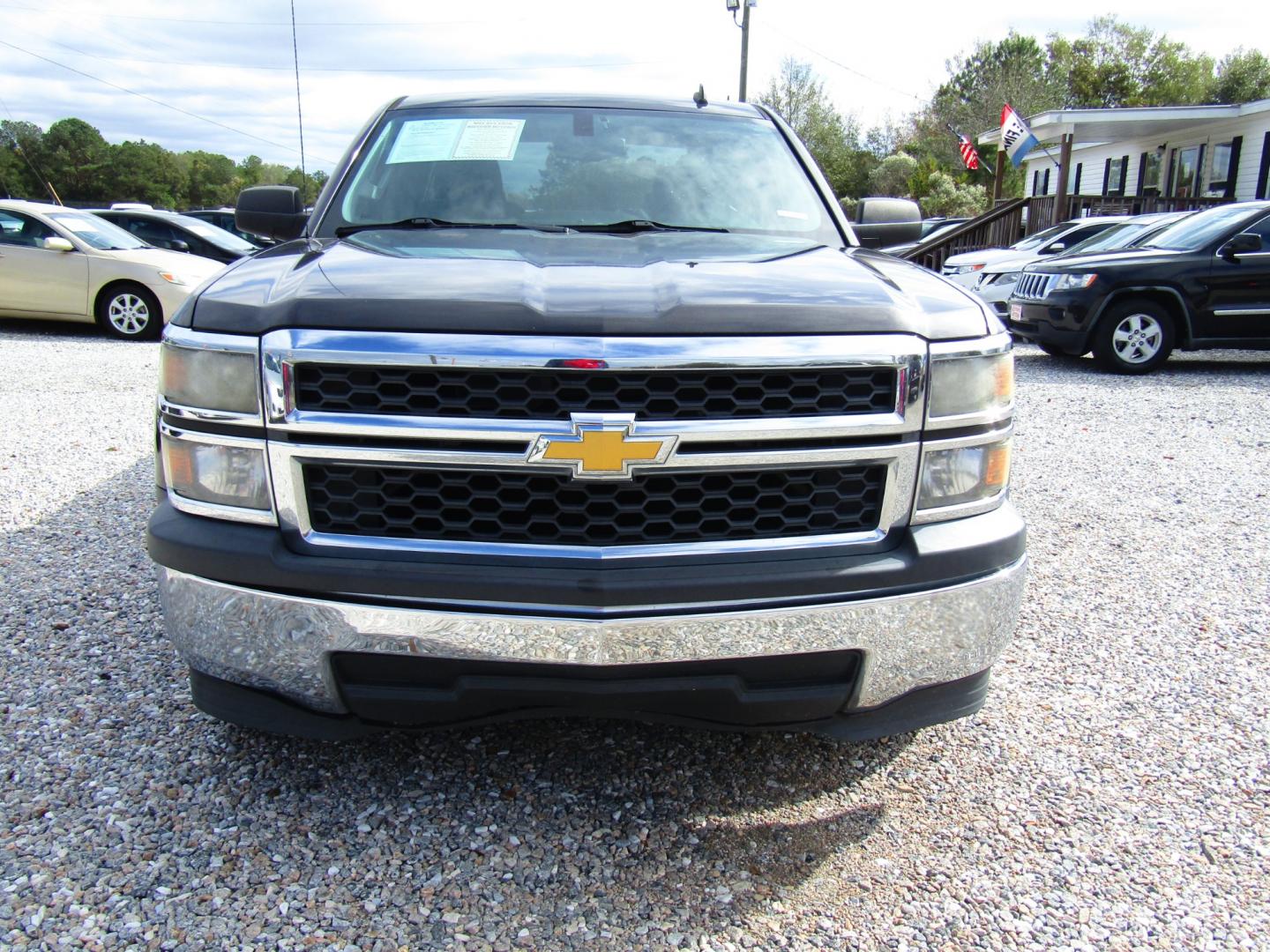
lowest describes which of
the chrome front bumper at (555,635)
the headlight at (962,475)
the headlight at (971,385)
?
the chrome front bumper at (555,635)

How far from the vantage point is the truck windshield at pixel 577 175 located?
321 centimetres

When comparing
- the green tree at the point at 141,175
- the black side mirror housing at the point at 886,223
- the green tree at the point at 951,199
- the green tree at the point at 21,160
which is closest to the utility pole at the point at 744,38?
the green tree at the point at 951,199

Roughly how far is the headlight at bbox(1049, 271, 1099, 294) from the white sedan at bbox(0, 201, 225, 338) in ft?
29.5

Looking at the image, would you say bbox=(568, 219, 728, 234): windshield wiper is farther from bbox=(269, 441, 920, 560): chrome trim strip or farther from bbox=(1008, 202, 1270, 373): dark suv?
bbox=(1008, 202, 1270, 373): dark suv

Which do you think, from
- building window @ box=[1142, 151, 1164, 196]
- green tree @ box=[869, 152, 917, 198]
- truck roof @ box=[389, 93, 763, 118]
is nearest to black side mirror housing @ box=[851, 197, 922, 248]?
truck roof @ box=[389, 93, 763, 118]

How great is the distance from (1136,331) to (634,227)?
8.03 m

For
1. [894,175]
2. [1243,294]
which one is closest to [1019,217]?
[1243,294]

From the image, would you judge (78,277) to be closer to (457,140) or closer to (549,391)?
(457,140)

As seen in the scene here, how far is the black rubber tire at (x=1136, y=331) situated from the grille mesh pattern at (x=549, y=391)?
338 inches

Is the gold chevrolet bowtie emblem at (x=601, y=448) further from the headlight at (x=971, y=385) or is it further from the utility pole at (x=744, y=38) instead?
the utility pole at (x=744, y=38)

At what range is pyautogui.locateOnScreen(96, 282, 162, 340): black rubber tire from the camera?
11.0 m

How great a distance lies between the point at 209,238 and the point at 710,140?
1241cm

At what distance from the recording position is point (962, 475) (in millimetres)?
2240

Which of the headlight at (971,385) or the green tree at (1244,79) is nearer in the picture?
the headlight at (971,385)
